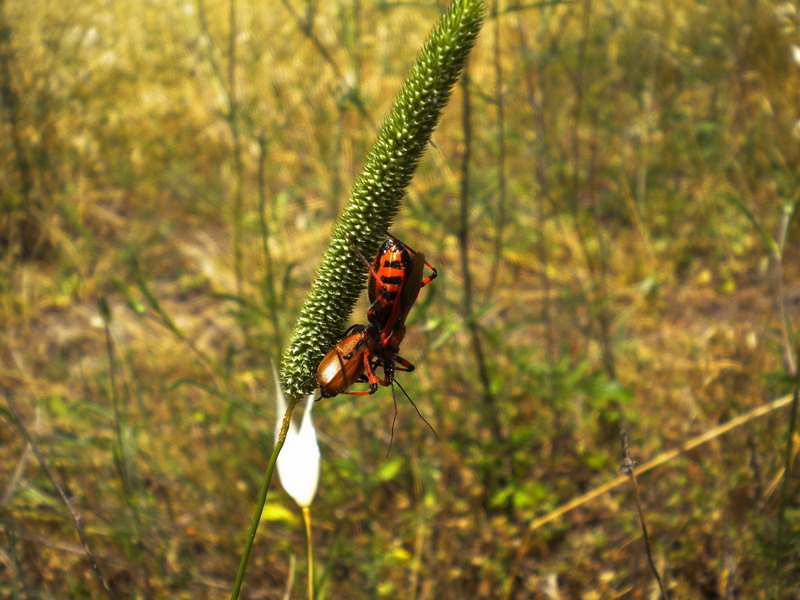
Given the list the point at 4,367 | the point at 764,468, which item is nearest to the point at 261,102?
the point at 4,367

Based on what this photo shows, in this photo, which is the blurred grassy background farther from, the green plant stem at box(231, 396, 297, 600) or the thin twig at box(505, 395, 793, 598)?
the green plant stem at box(231, 396, 297, 600)

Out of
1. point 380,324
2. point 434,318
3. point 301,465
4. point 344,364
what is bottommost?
point 301,465

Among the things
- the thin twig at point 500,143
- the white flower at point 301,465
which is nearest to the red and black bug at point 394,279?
the white flower at point 301,465

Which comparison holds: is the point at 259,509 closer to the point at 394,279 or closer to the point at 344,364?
the point at 344,364

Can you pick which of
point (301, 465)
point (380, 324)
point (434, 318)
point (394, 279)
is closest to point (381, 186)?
point (394, 279)

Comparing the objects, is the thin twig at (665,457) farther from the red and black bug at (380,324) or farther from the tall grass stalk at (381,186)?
the tall grass stalk at (381,186)

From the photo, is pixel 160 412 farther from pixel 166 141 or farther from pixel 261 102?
pixel 166 141

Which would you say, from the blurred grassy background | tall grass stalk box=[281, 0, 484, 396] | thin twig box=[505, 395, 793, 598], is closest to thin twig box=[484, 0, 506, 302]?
the blurred grassy background

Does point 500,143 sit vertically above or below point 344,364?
above

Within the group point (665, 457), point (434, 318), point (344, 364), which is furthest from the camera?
point (434, 318)
